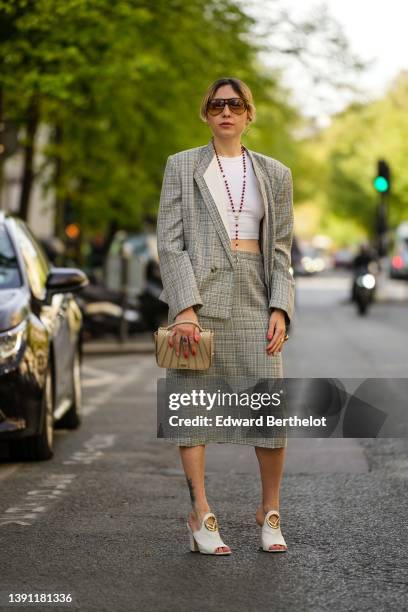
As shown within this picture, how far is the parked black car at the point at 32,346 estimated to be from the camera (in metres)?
8.88

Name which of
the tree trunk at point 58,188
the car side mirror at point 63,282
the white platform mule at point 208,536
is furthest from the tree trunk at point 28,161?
the white platform mule at point 208,536

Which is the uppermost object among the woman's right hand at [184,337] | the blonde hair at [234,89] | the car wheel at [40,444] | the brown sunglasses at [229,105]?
the blonde hair at [234,89]

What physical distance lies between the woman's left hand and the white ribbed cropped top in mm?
333

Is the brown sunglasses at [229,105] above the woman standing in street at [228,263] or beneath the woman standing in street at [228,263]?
above

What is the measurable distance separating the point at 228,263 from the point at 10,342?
9.91ft

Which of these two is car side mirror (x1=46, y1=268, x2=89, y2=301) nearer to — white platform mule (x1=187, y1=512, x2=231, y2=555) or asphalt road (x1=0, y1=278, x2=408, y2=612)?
asphalt road (x1=0, y1=278, x2=408, y2=612)

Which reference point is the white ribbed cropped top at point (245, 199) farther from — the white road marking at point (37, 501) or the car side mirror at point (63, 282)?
the car side mirror at point (63, 282)

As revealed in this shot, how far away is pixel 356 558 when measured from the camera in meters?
6.19

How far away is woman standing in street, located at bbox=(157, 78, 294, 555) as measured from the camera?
616cm

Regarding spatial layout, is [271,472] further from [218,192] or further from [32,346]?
[32,346]

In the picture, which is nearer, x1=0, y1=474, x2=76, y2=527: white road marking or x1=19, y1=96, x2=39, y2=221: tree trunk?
x1=0, y1=474, x2=76, y2=527: white road marking

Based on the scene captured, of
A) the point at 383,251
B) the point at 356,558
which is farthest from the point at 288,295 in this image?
the point at 383,251

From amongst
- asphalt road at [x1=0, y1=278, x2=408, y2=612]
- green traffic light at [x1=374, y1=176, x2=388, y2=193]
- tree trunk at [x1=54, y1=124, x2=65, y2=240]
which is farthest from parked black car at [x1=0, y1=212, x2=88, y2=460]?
green traffic light at [x1=374, y1=176, x2=388, y2=193]

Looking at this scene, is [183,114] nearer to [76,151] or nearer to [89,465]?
[76,151]
